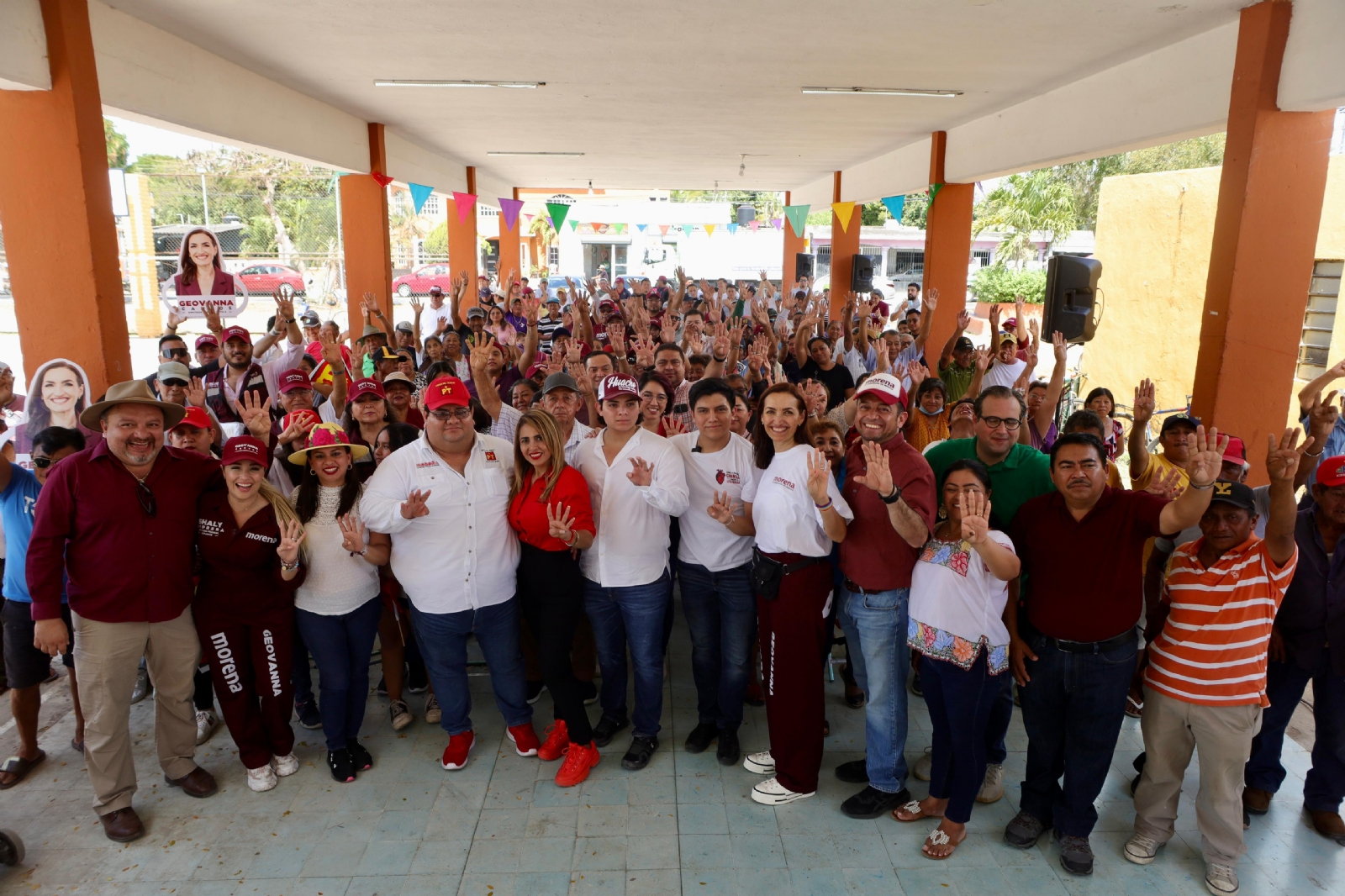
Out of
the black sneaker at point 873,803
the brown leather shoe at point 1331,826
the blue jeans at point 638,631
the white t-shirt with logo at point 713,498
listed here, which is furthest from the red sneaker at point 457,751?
the brown leather shoe at point 1331,826

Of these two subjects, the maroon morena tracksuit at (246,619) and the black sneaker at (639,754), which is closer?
the maroon morena tracksuit at (246,619)

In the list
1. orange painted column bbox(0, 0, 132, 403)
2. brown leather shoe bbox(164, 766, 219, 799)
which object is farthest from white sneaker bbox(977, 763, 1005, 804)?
orange painted column bbox(0, 0, 132, 403)

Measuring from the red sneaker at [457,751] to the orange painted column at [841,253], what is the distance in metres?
13.4

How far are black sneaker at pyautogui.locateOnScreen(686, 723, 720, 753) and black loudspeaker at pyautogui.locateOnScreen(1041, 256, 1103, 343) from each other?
14.0ft

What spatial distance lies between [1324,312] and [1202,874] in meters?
8.85

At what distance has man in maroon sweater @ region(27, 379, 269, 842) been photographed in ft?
9.62

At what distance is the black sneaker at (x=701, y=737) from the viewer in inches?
142

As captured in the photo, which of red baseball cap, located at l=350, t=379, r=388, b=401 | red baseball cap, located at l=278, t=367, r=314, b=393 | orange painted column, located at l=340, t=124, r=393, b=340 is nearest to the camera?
red baseball cap, located at l=350, t=379, r=388, b=401

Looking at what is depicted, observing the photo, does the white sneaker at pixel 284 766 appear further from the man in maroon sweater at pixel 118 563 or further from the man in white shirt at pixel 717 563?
the man in white shirt at pixel 717 563

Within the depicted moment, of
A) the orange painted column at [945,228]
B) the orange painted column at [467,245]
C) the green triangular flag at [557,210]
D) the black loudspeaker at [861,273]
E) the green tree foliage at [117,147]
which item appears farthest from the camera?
the green tree foliage at [117,147]

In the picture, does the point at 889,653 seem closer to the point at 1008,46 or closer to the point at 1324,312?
the point at 1008,46

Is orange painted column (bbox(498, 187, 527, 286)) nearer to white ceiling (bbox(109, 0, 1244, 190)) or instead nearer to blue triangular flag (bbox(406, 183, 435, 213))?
blue triangular flag (bbox(406, 183, 435, 213))

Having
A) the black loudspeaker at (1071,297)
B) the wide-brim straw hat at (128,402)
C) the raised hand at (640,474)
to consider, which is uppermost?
the black loudspeaker at (1071,297)

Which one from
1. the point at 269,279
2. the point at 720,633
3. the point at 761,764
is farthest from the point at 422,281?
the point at 761,764
